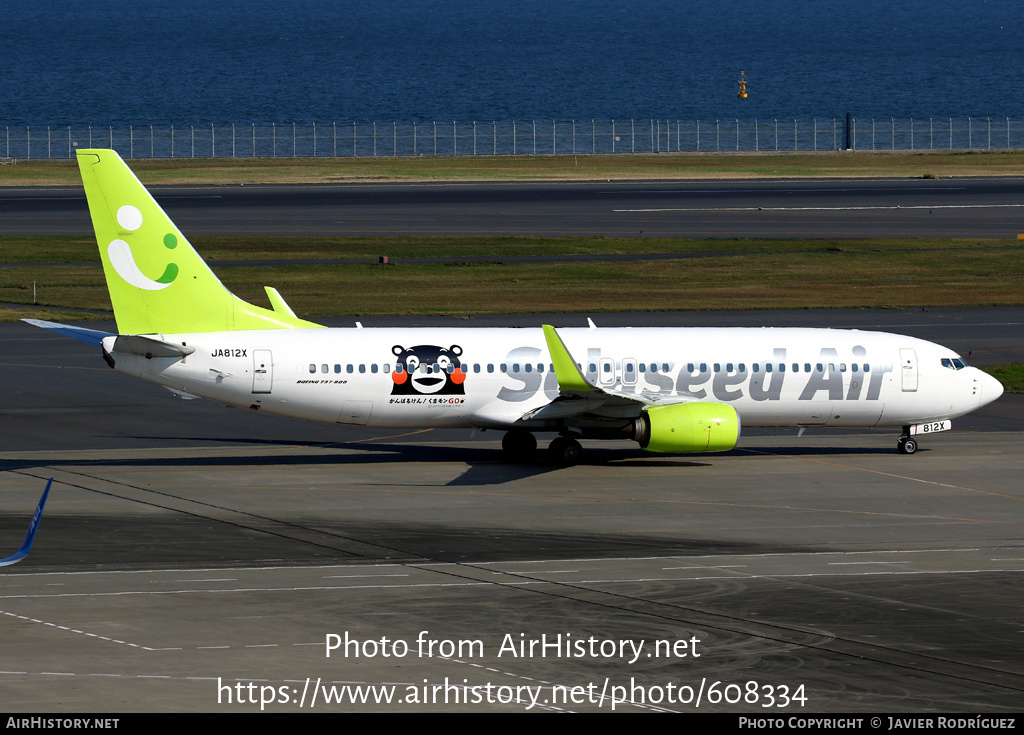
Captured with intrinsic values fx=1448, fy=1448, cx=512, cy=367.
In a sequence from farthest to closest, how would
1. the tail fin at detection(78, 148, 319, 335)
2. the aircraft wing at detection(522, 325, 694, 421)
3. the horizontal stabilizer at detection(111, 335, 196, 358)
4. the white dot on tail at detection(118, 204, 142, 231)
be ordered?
the white dot on tail at detection(118, 204, 142, 231), the tail fin at detection(78, 148, 319, 335), the aircraft wing at detection(522, 325, 694, 421), the horizontal stabilizer at detection(111, 335, 196, 358)

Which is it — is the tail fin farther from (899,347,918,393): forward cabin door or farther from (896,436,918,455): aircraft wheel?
(896,436,918,455): aircraft wheel

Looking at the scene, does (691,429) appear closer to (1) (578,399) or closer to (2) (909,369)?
(1) (578,399)

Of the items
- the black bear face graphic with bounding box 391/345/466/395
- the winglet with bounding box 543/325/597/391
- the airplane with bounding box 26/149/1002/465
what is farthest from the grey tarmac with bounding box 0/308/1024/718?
A: the winglet with bounding box 543/325/597/391

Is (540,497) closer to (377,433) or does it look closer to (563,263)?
(377,433)

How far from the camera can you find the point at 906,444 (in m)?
47.9

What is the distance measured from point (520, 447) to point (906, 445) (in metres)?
13.0

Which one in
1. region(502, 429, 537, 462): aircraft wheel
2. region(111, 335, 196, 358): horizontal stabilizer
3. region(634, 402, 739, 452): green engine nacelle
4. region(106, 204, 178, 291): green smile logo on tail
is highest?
region(106, 204, 178, 291): green smile logo on tail

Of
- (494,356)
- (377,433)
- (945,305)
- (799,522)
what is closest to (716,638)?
(799,522)

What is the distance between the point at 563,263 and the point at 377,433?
144 ft

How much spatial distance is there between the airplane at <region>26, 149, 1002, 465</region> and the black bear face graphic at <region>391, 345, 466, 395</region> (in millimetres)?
43

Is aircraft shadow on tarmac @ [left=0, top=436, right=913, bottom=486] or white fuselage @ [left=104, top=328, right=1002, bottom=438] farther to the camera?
aircraft shadow on tarmac @ [left=0, top=436, right=913, bottom=486]

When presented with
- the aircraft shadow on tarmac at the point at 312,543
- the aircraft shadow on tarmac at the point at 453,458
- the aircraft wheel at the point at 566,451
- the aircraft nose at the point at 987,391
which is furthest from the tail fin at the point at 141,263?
the aircraft nose at the point at 987,391

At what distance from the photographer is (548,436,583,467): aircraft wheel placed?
4512 centimetres

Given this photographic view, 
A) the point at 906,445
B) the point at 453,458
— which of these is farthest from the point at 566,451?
the point at 906,445
